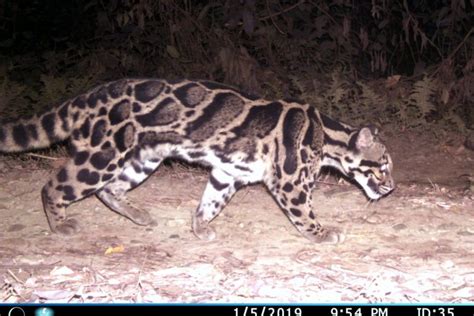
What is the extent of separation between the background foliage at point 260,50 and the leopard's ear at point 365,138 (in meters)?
2.98

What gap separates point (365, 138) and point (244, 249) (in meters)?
1.44

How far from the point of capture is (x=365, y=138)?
5836 millimetres

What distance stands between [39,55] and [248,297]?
718 cm

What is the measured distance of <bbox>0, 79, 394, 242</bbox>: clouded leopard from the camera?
5523 mm

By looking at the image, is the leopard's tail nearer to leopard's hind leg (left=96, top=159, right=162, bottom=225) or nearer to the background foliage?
leopard's hind leg (left=96, top=159, right=162, bottom=225)

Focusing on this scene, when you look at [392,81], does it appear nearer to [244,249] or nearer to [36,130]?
[244,249]

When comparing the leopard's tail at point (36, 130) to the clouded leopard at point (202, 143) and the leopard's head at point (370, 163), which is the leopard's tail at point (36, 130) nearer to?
the clouded leopard at point (202, 143)

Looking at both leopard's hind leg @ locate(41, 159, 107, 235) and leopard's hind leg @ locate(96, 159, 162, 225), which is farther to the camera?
leopard's hind leg @ locate(96, 159, 162, 225)

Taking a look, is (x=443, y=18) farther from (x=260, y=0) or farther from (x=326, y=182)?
(x=326, y=182)

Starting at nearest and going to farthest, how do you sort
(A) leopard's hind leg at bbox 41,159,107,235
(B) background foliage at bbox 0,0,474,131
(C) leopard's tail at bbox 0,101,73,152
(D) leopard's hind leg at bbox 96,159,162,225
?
1. (A) leopard's hind leg at bbox 41,159,107,235
2. (C) leopard's tail at bbox 0,101,73,152
3. (D) leopard's hind leg at bbox 96,159,162,225
4. (B) background foliage at bbox 0,0,474,131

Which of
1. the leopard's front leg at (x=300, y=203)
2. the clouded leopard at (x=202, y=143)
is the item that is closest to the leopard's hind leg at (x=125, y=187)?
the clouded leopard at (x=202, y=143)

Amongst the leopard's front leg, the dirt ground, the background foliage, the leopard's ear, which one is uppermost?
the background foliage

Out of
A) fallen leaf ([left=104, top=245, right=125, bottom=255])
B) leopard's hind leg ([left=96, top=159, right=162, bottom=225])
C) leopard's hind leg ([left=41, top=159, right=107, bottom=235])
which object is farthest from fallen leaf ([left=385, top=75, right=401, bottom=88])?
fallen leaf ([left=104, top=245, right=125, bottom=255])

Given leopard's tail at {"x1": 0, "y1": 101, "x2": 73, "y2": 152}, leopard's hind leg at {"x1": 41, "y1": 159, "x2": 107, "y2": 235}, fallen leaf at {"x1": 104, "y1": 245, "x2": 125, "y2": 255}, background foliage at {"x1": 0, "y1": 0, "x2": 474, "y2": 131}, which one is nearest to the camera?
fallen leaf at {"x1": 104, "y1": 245, "x2": 125, "y2": 255}
